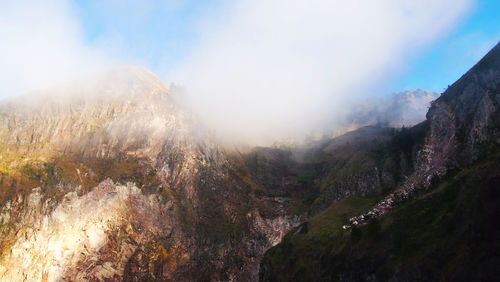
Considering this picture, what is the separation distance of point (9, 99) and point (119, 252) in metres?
110

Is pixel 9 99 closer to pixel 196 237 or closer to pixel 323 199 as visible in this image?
pixel 196 237

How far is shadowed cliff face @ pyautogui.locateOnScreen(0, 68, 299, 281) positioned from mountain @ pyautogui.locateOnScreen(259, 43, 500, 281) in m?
39.3

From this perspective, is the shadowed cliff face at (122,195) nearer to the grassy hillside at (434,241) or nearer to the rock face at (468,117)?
the grassy hillside at (434,241)

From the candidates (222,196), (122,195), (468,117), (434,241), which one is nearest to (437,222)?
(434,241)

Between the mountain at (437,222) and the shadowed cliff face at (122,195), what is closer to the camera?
the mountain at (437,222)

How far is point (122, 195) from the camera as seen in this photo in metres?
135

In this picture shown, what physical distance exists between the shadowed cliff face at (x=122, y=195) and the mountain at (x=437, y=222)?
39290 mm

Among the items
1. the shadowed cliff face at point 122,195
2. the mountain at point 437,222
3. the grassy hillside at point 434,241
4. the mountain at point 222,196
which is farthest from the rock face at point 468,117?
the shadowed cliff face at point 122,195

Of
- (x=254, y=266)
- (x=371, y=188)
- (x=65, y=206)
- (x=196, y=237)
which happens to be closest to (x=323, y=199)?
(x=371, y=188)

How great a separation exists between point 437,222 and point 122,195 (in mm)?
115871

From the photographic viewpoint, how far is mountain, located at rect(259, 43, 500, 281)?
123 feet

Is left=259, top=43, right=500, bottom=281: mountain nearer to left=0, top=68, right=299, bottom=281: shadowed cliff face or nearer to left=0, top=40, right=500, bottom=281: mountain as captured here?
left=0, top=40, right=500, bottom=281: mountain

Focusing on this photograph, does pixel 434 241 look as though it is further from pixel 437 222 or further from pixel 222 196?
pixel 222 196

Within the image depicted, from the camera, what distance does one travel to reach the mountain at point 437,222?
123ft
